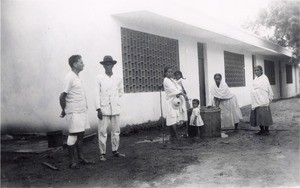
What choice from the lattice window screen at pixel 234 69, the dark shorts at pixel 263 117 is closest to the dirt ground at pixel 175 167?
the dark shorts at pixel 263 117

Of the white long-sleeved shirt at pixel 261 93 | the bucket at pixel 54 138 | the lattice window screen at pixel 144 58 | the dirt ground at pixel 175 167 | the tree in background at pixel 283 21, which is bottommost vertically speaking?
the dirt ground at pixel 175 167

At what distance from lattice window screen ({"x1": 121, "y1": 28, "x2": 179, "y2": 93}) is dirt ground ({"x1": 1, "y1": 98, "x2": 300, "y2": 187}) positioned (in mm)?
2602

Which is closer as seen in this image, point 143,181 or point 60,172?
point 143,181

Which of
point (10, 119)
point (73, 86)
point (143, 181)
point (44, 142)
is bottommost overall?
point (143, 181)

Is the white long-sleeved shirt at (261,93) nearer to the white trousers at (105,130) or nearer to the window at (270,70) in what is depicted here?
the white trousers at (105,130)

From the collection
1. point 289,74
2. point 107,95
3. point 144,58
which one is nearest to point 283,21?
point 289,74

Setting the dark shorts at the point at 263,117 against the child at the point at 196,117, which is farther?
the dark shorts at the point at 263,117

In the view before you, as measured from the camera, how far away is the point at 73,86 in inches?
187

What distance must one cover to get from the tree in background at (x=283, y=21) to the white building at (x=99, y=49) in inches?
154

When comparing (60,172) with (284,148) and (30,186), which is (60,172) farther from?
(284,148)

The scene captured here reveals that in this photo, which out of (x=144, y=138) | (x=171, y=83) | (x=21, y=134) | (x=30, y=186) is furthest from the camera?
(x=144, y=138)

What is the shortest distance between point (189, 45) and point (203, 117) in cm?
514

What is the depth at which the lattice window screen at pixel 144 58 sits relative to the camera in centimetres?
870

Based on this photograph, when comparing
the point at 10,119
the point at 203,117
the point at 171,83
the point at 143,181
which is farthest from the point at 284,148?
the point at 10,119
